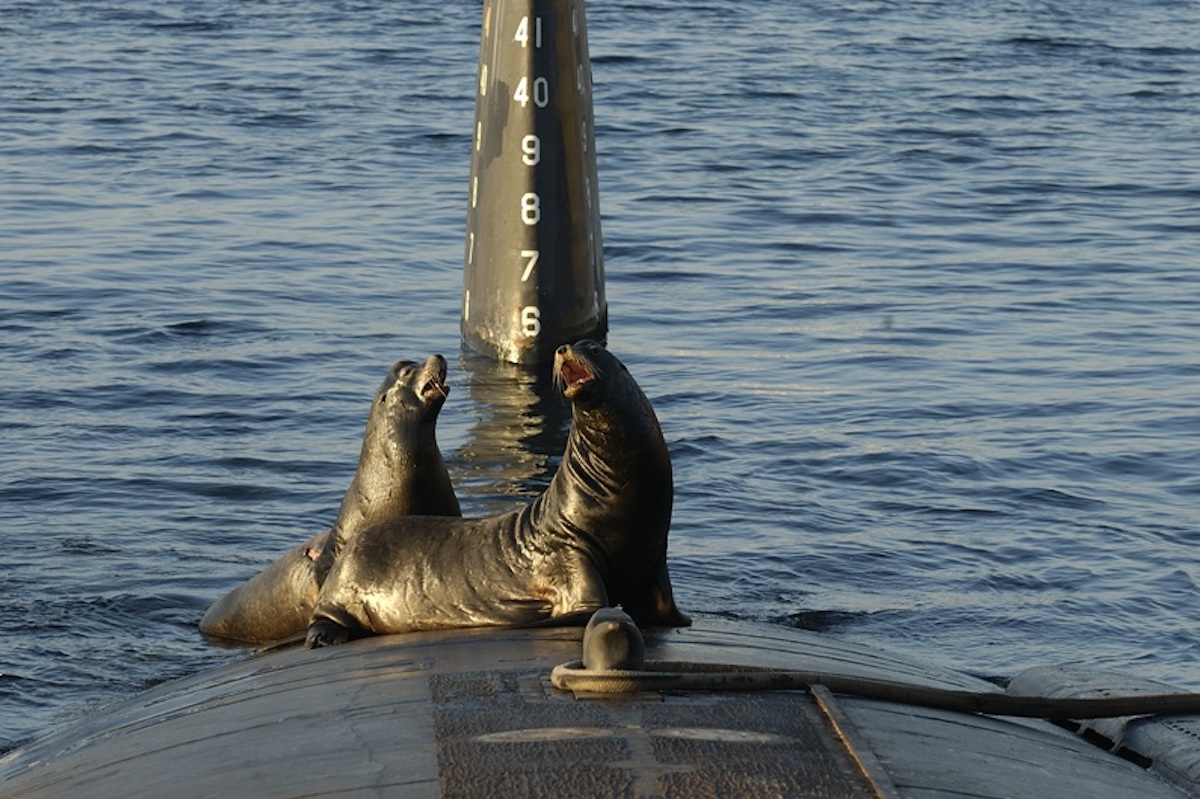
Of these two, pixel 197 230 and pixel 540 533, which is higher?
pixel 540 533

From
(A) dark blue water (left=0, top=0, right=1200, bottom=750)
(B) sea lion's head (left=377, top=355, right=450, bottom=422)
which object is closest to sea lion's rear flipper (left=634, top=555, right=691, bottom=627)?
(B) sea lion's head (left=377, top=355, right=450, bottom=422)

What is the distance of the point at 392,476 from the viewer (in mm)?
8641

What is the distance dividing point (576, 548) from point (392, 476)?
61.1 inches

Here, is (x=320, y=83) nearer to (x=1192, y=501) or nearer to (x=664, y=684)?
(x=1192, y=501)

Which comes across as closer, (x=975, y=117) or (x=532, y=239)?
(x=532, y=239)

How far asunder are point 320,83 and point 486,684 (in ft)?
82.1

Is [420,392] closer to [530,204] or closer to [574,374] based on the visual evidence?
[574,374]

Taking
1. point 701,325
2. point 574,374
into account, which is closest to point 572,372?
point 574,374

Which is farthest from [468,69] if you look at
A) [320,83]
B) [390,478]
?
[390,478]

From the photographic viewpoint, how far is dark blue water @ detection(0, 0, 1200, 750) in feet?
36.9

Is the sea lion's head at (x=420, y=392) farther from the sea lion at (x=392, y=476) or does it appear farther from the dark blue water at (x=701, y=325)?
the dark blue water at (x=701, y=325)

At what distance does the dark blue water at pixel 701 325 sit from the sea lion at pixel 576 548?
6.84 ft

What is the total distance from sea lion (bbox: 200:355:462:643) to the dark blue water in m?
0.90

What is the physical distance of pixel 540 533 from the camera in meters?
7.38
